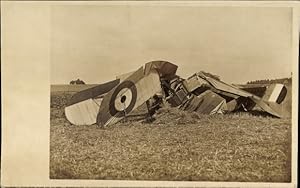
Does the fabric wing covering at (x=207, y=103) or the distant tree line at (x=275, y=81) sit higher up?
the distant tree line at (x=275, y=81)

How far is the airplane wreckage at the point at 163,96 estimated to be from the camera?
1.23 m

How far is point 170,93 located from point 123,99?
0.13 m

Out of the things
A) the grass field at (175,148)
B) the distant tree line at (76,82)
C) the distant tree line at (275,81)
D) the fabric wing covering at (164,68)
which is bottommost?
the grass field at (175,148)

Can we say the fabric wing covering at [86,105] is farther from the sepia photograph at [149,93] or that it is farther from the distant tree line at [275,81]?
the distant tree line at [275,81]

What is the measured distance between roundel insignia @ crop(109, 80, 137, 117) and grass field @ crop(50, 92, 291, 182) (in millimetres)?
34

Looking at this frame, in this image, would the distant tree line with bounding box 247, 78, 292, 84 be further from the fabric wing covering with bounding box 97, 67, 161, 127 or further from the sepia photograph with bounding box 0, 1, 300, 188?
the fabric wing covering with bounding box 97, 67, 161, 127

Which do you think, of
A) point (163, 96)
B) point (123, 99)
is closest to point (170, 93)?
point (163, 96)

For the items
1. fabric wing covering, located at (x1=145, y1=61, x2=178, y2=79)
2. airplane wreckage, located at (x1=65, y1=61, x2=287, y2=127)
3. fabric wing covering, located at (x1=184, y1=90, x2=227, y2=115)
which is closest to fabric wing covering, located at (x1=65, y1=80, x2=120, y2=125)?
airplane wreckage, located at (x1=65, y1=61, x2=287, y2=127)

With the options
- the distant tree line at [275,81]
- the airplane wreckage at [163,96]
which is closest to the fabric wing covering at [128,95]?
the airplane wreckage at [163,96]

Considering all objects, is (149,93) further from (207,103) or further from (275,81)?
(275,81)

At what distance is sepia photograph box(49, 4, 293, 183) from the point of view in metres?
1.23

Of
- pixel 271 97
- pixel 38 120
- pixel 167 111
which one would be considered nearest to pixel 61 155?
pixel 38 120

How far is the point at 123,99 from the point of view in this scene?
126cm

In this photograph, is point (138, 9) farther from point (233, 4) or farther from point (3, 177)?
point (3, 177)
